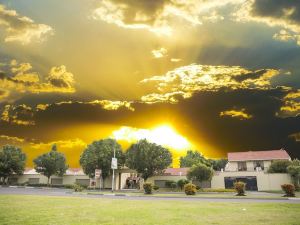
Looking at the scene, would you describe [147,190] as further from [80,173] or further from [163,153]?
[80,173]

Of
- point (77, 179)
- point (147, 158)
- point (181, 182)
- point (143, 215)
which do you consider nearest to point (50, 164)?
point (77, 179)

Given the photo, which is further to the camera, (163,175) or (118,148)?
(118,148)

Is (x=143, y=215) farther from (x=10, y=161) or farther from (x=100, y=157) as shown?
(x=10, y=161)

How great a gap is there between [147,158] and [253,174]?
2315cm

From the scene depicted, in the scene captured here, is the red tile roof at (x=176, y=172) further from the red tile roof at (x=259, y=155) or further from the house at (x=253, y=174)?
the red tile roof at (x=259, y=155)

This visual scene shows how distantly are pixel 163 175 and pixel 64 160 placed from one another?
3310 centimetres

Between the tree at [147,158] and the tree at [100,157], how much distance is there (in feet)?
19.6

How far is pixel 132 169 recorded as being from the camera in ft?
205

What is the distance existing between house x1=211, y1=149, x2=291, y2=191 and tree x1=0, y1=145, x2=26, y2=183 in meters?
56.8

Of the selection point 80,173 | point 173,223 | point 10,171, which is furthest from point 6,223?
point 10,171

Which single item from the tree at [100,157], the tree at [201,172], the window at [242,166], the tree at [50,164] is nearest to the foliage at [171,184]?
the tree at [201,172]

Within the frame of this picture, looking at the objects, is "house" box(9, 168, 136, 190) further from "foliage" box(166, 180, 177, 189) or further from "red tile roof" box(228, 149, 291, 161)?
"red tile roof" box(228, 149, 291, 161)

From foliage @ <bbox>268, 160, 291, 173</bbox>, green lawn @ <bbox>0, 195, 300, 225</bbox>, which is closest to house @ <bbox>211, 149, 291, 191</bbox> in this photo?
foliage @ <bbox>268, 160, 291, 173</bbox>

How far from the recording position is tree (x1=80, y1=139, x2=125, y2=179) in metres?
66.2
